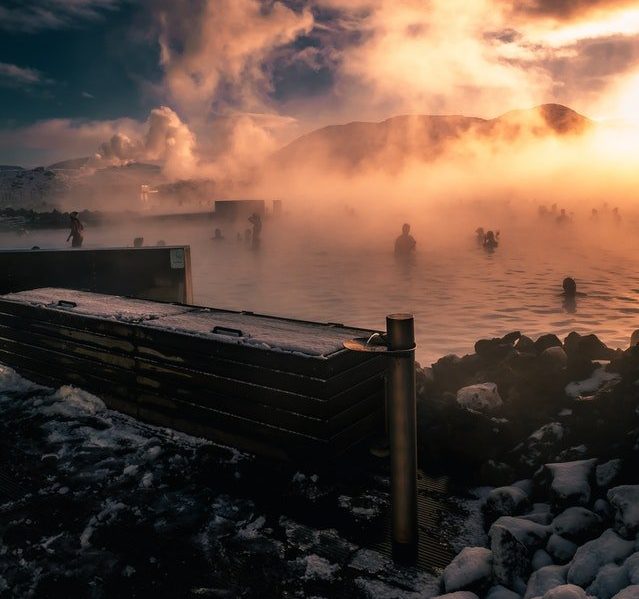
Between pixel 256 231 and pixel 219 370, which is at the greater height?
pixel 256 231

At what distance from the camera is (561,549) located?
3281 mm

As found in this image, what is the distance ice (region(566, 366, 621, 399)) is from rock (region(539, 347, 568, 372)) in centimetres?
34

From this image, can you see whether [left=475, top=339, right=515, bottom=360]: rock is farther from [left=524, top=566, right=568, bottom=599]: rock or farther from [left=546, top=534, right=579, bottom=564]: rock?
[left=524, top=566, right=568, bottom=599]: rock

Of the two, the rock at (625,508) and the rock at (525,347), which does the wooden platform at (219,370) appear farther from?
the rock at (525,347)

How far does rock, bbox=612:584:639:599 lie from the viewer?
2471mm

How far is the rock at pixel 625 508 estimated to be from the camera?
3.12 metres

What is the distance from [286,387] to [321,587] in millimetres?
1605

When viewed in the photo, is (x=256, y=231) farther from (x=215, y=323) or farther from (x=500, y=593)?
(x=500, y=593)

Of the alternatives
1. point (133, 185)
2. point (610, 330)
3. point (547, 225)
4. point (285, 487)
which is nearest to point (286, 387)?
point (285, 487)

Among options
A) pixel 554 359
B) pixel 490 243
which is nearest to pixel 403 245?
pixel 490 243

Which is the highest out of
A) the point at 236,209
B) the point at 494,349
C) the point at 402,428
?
the point at 236,209

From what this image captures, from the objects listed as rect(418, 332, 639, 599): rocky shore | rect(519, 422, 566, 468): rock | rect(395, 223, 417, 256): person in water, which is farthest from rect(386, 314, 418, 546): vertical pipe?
rect(395, 223, 417, 256): person in water

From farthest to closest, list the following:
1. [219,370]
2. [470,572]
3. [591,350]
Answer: [591,350], [219,370], [470,572]

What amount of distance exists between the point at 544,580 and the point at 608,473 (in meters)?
1.12
